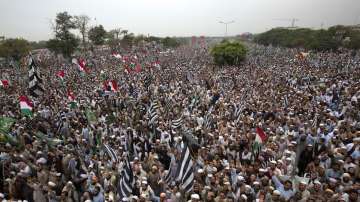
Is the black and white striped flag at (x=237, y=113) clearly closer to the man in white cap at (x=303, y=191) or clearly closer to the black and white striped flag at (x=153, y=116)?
the black and white striped flag at (x=153, y=116)

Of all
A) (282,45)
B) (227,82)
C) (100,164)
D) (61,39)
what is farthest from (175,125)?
(282,45)

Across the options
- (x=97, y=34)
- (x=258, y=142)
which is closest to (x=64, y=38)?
(x=97, y=34)

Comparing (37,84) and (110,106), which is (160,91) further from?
(37,84)

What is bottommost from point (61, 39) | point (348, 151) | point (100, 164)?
point (100, 164)

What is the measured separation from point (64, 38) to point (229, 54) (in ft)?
75.2

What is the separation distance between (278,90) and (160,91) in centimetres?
598

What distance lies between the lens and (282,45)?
5912 cm

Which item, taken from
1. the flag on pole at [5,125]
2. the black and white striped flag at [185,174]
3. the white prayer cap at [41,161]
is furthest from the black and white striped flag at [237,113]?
the flag on pole at [5,125]

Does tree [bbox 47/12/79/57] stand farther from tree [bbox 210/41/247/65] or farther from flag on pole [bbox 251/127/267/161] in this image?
flag on pole [bbox 251/127/267/161]

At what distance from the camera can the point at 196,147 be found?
945 centimetres

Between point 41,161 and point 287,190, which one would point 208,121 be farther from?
point 287,190

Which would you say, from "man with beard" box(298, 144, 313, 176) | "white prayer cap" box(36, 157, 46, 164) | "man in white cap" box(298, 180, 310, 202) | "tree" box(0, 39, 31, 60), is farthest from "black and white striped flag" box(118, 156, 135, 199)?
"tree" box(0, 39, 31, 60)

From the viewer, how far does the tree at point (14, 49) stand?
136 feet

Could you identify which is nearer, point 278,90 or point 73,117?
point 73,117
